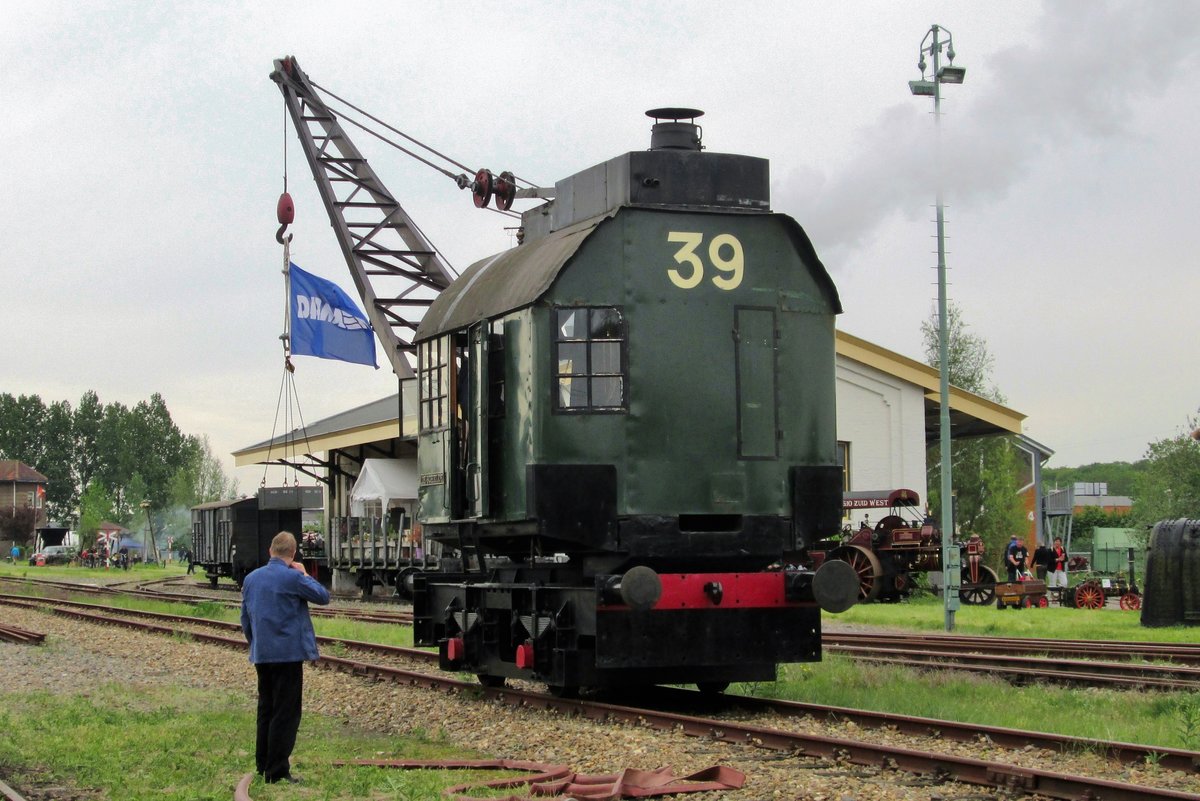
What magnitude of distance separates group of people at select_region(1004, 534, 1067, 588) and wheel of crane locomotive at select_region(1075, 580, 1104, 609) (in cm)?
189

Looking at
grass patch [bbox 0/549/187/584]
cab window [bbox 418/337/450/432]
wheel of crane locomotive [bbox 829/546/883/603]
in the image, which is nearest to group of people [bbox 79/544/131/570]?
grass patch [bbox 0/549/187/584]

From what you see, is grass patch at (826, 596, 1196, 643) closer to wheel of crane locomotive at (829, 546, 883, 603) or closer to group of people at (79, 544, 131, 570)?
wheel of crane locomotive at (829, 546, 883, 603)

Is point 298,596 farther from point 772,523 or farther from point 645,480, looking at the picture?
point 772,523

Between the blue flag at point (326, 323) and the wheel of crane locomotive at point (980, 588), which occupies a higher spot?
the blue flag at point (326, 323)

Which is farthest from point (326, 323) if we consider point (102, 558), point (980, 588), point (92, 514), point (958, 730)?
point (92, 514)

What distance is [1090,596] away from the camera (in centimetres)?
2531

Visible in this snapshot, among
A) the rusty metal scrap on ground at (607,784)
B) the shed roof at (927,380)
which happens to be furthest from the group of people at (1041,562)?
the rusty metal scrap on ground at (607,784)

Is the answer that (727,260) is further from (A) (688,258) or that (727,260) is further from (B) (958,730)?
(B) (958,730)

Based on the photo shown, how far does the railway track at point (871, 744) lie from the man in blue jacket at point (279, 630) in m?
2.52

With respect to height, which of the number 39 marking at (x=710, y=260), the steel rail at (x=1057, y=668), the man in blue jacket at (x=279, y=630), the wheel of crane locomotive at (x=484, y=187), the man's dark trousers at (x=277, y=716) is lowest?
the steel rail at (x=1057, y=668)

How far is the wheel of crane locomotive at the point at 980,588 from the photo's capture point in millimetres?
26894

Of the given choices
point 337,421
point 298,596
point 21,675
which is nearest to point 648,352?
point 298,596

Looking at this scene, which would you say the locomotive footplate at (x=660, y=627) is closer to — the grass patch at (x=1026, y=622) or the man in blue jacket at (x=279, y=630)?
the man in blue jacket at (x=279, y=630)

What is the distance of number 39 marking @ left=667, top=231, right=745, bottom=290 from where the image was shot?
10328 millimetres
